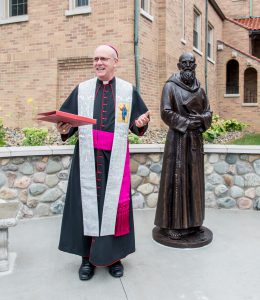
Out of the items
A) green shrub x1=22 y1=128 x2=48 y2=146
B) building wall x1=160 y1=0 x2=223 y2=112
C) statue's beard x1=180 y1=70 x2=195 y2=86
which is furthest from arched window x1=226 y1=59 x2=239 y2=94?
statue's beard x1=180 y1=70 x2=195 y2=86

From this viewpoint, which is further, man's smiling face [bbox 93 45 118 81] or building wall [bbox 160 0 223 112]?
building wall [bbox 160 0 223 112]

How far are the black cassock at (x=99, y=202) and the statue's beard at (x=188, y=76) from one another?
0.88 m

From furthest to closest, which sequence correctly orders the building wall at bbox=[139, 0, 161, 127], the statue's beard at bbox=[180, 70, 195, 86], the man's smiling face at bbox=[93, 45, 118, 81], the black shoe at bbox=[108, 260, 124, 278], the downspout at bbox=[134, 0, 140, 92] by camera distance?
the building wall at bbox=[139, 0, 161, 127] → the downspout at bbox=[134, 0, 140, 92] → the statue's beard at bbox=[180, 70, 195, 86] → the black shoe at bbox=[108, 260, 124, 278] → the man's smiling face at bbox=[93, 45, 118, 81]

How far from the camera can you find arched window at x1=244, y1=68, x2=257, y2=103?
68.8 ft

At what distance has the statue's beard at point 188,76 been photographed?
3.99 metres

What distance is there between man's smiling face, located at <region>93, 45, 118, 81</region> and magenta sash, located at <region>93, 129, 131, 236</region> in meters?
0.53

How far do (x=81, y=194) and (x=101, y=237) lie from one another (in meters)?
0.44

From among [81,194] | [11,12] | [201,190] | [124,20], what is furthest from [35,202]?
[11,12]

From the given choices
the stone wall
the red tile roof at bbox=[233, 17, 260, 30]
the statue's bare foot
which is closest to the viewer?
the statue's bare foot

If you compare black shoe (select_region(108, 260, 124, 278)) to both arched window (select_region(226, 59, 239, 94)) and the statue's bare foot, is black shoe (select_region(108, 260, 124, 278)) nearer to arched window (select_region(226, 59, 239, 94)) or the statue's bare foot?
the statue's bare foot

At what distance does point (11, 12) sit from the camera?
1201cm

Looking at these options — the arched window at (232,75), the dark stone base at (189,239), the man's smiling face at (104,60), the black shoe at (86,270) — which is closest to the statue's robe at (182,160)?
the dark stone base at (189,239)

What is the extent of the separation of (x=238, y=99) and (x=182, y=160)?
1654cm

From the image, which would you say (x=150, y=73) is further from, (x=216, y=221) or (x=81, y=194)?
(x=81, y=194)
